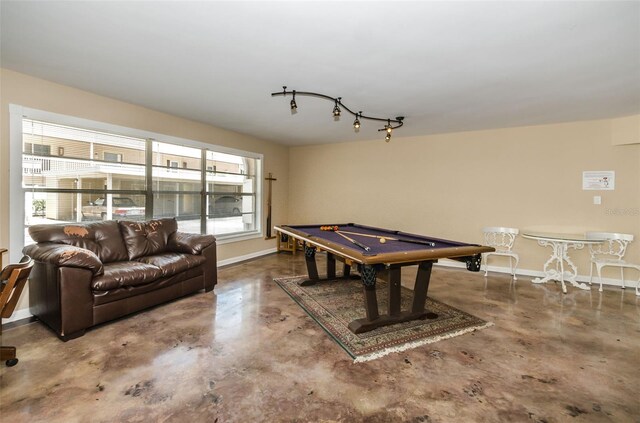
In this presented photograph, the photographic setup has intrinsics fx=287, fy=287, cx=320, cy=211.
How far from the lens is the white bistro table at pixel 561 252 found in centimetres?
403

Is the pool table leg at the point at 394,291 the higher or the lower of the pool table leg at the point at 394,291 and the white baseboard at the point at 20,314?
the higher

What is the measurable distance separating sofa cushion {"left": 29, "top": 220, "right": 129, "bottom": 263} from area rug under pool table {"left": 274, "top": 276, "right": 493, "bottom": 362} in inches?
83.6

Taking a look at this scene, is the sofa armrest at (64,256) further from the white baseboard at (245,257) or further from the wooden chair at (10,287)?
the white baseboard at (245,257)

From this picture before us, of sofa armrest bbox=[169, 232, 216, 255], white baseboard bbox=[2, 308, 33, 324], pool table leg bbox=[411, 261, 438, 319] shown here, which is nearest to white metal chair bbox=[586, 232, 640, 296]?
pool table leg bbox=[411, 261, 438, 319]

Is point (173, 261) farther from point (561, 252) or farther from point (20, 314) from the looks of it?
point (561, 252)

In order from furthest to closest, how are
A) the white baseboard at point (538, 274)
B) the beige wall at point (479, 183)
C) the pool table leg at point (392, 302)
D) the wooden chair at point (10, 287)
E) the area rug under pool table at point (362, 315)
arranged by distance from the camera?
the beige wall at point (479, 183) → the white baseboard at point (538, 274) → the pool table leg at point (392, 302) → the area rug under pool table at point (362, 315) → the wooden chair at point (10, 287)

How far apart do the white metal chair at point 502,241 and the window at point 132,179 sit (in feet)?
14.6

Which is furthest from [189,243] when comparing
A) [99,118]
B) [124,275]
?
[99,118]

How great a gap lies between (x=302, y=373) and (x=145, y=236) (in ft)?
9.21

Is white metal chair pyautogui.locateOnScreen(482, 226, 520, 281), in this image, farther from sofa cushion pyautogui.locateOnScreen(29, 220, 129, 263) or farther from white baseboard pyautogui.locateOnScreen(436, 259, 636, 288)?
sofa cushion pyautogui.locateOnScreen(29, 220, 129, 263)

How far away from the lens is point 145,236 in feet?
12.1

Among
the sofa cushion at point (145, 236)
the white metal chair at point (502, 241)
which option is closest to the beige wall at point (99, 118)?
the sofa cushion at point (145, 236)

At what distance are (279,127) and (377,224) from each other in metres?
2.82

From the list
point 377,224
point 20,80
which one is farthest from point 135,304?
point 377,224
